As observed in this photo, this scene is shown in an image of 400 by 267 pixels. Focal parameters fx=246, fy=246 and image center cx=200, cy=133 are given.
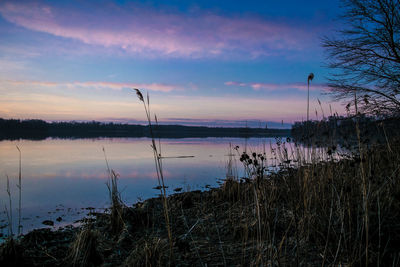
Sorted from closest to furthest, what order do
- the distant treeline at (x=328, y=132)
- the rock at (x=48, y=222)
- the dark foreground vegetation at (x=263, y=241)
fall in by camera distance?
the dark foreground vegetation at (x=263, y=241), the distant treeline at (x=328, y=132), the rock at (x=48, y=222)

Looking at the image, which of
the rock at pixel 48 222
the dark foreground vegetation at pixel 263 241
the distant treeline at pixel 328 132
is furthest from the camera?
→ the rock at pixel 48 222

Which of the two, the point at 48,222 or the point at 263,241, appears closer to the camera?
the point at 263,241

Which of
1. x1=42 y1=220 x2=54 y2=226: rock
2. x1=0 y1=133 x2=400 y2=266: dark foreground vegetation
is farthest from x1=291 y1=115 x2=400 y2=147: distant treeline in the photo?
x1=42 y1=220 x2=54 y2=226: rock

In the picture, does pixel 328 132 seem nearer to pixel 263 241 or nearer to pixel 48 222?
pixel 263 241

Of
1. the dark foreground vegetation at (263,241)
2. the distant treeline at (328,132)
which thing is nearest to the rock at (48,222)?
the dark foreground vegetation at (263,241)

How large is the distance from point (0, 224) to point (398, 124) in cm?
1413

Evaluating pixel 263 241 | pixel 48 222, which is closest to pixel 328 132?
pixel 263 241

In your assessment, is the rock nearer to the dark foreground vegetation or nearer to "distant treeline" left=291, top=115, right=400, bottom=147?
the dark foreground vegetation

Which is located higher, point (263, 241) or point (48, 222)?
point (263, 241)

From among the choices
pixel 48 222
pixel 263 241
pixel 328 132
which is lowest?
pixel 48 222

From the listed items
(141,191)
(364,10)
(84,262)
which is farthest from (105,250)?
(364,10)

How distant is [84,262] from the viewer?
A: 97.3 inches

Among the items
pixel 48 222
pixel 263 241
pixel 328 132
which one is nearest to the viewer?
pixel 263 241

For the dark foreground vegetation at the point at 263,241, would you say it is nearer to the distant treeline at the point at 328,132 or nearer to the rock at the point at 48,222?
the distant treeline at the point at 328,132
